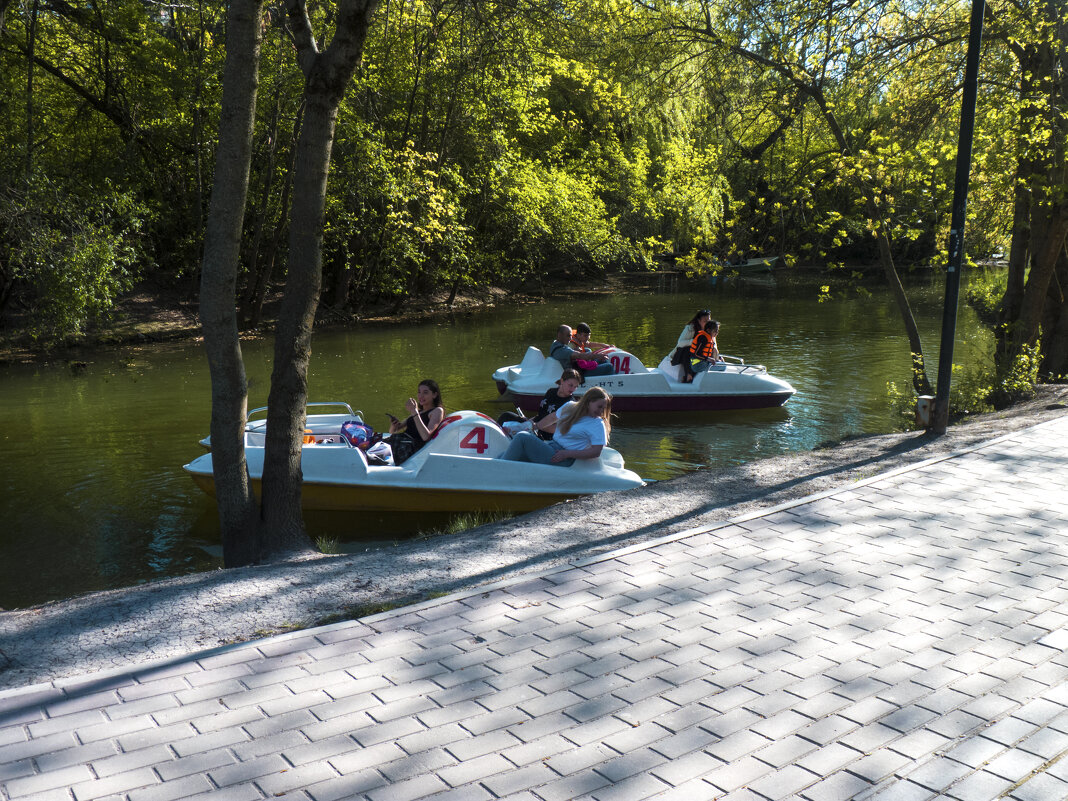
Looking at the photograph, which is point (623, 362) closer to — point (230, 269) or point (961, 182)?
point (961, 182)

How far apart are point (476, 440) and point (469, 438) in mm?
76

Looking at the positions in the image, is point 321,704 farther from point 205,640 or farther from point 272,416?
point 272,416

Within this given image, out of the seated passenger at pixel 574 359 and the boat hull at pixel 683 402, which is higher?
the seated passenger at pixel 574 359

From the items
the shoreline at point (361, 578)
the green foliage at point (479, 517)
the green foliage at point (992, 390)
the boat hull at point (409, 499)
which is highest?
the green foliage at point (992, 390)

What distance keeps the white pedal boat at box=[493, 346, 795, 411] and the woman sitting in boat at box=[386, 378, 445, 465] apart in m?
4.94

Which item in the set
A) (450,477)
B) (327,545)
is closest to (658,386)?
(450,477)

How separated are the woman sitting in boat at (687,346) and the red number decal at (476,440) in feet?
22.1

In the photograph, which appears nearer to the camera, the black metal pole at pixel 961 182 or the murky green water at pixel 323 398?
the black metal pole at pixel 961 182

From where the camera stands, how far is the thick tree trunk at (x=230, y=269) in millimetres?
6398

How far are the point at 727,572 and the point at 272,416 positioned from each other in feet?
12.0

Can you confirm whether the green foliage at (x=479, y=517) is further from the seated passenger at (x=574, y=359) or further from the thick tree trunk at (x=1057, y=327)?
the thick tree trunk at (x=1057, y=327)

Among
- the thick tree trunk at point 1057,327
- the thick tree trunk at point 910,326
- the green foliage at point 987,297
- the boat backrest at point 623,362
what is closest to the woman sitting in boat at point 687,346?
the boat backrest at point 623,362

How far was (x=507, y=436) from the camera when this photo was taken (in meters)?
9.76

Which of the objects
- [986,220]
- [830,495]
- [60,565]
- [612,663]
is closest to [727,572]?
[612,663]
